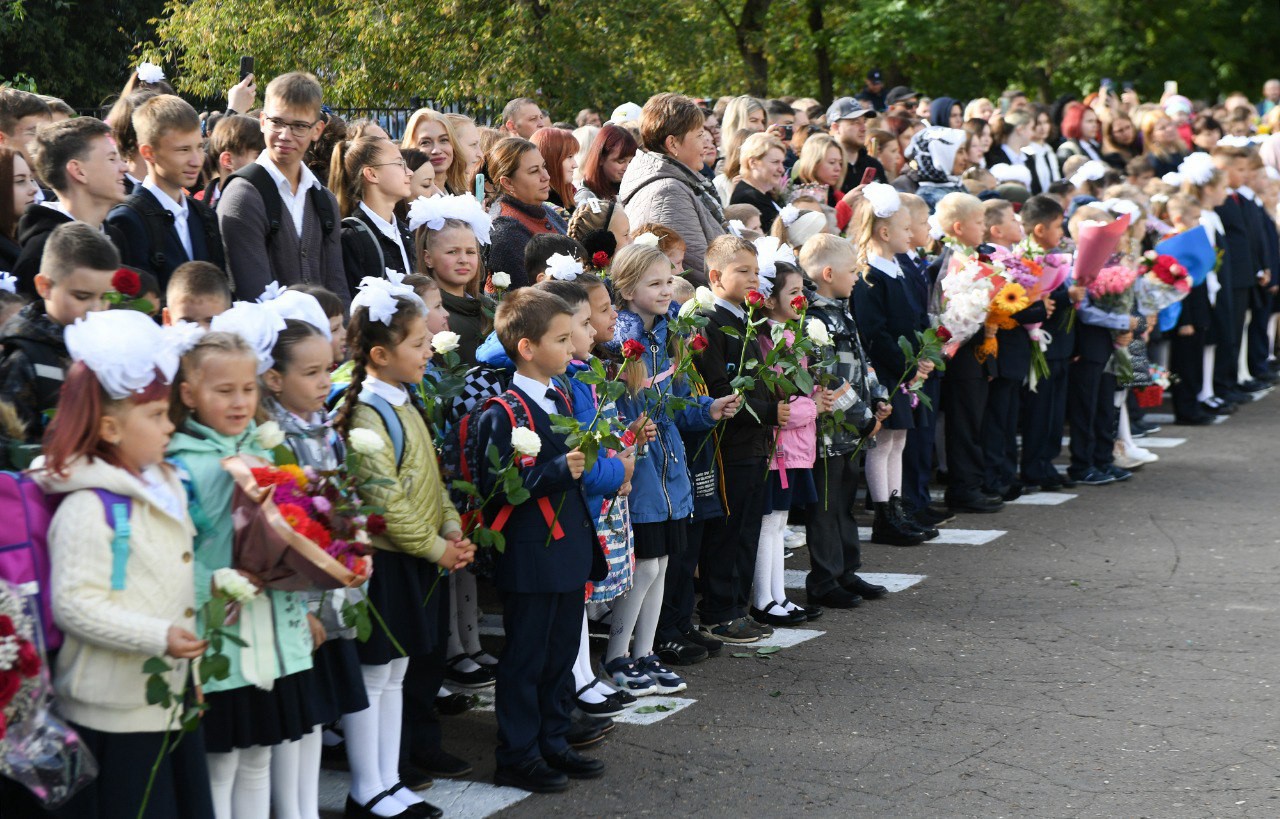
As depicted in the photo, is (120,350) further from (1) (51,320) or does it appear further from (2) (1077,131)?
(2) (1077,131)

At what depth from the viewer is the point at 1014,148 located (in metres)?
15.3

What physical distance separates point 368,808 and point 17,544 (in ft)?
5.66

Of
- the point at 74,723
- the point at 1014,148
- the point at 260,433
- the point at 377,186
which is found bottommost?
the point at 74,723

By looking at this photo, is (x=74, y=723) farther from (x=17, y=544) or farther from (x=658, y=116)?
(x=658, y=116)

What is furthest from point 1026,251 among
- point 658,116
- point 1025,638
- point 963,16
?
point 963,16

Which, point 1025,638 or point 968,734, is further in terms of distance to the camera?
point 1025,638

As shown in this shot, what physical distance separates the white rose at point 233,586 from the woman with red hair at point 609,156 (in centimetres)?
528

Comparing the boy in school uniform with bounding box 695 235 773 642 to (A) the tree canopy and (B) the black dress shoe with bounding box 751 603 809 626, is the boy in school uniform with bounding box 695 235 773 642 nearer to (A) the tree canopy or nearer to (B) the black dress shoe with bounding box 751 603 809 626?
(B) the black dress shoe with bounding box 751 603 809 626

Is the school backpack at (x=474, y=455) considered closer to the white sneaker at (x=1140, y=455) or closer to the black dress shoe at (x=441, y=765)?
the black dress shoe at (x=441, y=765)

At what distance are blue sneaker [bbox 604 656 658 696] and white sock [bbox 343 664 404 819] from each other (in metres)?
1.61

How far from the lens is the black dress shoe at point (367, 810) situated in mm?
5188

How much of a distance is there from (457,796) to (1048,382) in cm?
700

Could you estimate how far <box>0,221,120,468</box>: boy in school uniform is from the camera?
4613 millimetres

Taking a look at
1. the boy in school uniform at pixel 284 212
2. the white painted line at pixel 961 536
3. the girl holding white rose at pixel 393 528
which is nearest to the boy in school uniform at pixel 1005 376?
the white painted line at pixel 961 536
